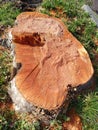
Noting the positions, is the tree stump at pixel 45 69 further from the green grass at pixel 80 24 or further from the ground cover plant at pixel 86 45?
the green grass at pixel 80 24

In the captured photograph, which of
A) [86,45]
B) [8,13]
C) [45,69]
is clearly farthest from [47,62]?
[8,13]

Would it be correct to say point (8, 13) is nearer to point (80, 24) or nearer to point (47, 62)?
point (80, 24)

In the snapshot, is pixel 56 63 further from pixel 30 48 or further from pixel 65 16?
pixel 65 16

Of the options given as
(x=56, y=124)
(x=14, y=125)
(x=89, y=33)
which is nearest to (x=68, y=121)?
(x=56, y=124)

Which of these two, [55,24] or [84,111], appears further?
[55,24]

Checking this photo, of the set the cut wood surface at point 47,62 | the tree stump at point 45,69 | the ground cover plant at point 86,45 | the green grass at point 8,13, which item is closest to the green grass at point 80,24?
the ground cover plant at point 86,45
